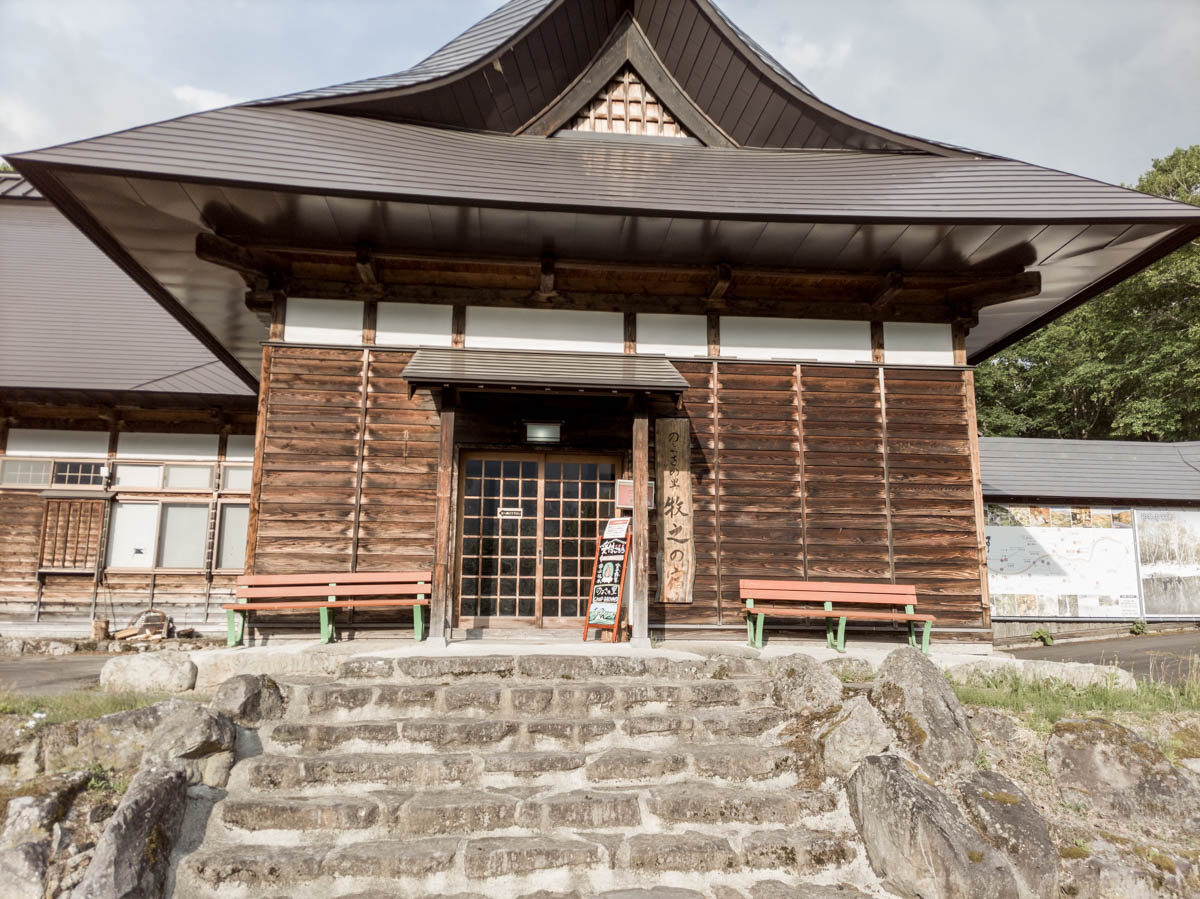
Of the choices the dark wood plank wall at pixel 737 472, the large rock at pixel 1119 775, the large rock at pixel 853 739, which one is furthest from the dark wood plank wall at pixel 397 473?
the large rock at pixel 1119 775

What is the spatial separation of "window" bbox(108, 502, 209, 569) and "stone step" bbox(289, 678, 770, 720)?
9.01 metres

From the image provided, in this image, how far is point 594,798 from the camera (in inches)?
167

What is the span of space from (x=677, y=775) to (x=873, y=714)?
1.34 meters

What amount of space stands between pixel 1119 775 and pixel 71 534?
47.4ft

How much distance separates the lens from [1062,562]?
44.5 feet

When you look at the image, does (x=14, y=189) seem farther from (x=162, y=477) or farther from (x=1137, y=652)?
(x=1137, y=652)

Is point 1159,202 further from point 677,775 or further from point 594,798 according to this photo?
point 594,798

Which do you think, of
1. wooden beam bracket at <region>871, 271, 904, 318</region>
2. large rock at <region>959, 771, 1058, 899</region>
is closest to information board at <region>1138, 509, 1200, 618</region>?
wooden beam bracket at <region>871, 271, 904, 318</region>

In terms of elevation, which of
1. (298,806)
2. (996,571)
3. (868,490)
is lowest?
(298,806)

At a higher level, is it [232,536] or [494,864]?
[232,536]

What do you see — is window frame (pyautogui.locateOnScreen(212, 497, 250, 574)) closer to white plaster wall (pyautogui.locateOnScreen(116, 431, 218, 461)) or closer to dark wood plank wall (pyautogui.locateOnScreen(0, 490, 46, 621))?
white plaster wall (pyautogui.locateOnScreen(116, 431, 218, 461))

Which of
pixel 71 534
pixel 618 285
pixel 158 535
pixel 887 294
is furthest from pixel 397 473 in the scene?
pixel 71 534

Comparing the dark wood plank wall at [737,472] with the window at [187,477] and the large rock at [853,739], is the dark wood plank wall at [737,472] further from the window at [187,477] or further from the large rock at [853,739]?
the window at [187,477]

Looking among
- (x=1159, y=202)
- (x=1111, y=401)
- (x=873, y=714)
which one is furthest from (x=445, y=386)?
(x=1111, y=401)
